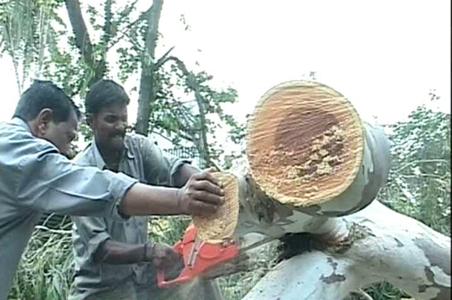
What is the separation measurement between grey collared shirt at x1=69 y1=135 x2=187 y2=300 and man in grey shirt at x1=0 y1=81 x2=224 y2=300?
0.59 feet

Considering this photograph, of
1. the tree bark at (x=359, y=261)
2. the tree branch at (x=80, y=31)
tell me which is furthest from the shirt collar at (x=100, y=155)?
the tree branch at (x=80, y=31)

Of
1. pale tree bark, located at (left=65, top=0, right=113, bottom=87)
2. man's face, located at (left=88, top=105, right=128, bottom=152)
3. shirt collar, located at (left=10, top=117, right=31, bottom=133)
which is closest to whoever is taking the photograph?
shirt collar, located at (left=10, top=117, right=31, bottom=133)

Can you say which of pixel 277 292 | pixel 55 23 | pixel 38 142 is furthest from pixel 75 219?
pixel 55 23

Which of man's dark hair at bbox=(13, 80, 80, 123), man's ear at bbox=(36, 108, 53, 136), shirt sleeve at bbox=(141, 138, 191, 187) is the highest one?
man's dark hair at bbox=(13, 80, 80, 123)

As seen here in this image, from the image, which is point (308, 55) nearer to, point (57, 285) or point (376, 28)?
point (376, 28)

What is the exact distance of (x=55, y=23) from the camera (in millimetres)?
2623

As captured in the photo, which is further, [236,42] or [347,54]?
[236,42]

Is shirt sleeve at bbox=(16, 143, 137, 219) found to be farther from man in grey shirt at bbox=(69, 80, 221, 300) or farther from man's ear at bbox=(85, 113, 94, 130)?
man's ear at bbox=(85, 113, 94, 130)

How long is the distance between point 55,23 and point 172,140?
69cm

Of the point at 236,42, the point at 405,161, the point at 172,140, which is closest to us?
the point at 405,161

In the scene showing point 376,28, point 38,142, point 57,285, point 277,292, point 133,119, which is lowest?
point 57,285

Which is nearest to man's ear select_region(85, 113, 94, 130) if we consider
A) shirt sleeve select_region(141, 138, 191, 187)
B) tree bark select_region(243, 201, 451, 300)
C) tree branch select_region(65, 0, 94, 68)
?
shirt sleeve select_region(141, 138, 191, 187)

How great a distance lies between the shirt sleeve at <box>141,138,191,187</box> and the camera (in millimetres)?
1651

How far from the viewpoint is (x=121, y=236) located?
1.63 metres
